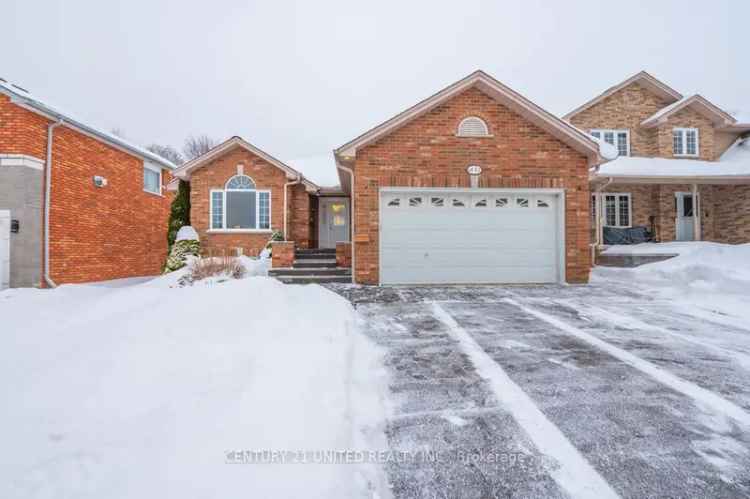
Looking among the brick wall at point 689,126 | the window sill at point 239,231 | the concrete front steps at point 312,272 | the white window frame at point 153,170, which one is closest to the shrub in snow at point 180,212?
the window sill at point 239,231

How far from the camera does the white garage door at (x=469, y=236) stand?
29.2 ft

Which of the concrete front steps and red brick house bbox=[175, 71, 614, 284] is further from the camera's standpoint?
the concrete front steps

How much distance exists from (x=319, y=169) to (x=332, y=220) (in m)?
2.61

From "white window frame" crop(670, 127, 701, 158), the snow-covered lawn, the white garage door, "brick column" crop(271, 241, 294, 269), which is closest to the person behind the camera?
the snow-covered lawn

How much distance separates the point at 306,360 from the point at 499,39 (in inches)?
3417

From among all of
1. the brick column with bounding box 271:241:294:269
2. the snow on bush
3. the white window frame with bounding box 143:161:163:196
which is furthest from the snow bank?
the white window frame with bounding box 143:161:163:196

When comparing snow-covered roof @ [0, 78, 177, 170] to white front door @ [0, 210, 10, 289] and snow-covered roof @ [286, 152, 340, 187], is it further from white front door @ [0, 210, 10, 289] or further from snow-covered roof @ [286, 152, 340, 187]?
snow-covered roof @ [286, 152, 340, 187]

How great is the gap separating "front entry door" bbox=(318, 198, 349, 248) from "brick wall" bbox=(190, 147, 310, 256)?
69.5 inches

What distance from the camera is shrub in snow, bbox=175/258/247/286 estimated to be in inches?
325

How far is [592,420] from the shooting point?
99.1 inches

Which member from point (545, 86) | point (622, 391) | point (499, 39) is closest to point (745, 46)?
point (545, 86)

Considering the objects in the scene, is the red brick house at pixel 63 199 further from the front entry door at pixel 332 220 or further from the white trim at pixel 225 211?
the front entry door at pixel 332 220

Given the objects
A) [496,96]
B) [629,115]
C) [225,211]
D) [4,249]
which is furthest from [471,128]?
[4,249]

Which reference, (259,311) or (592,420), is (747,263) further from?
(259,311)
